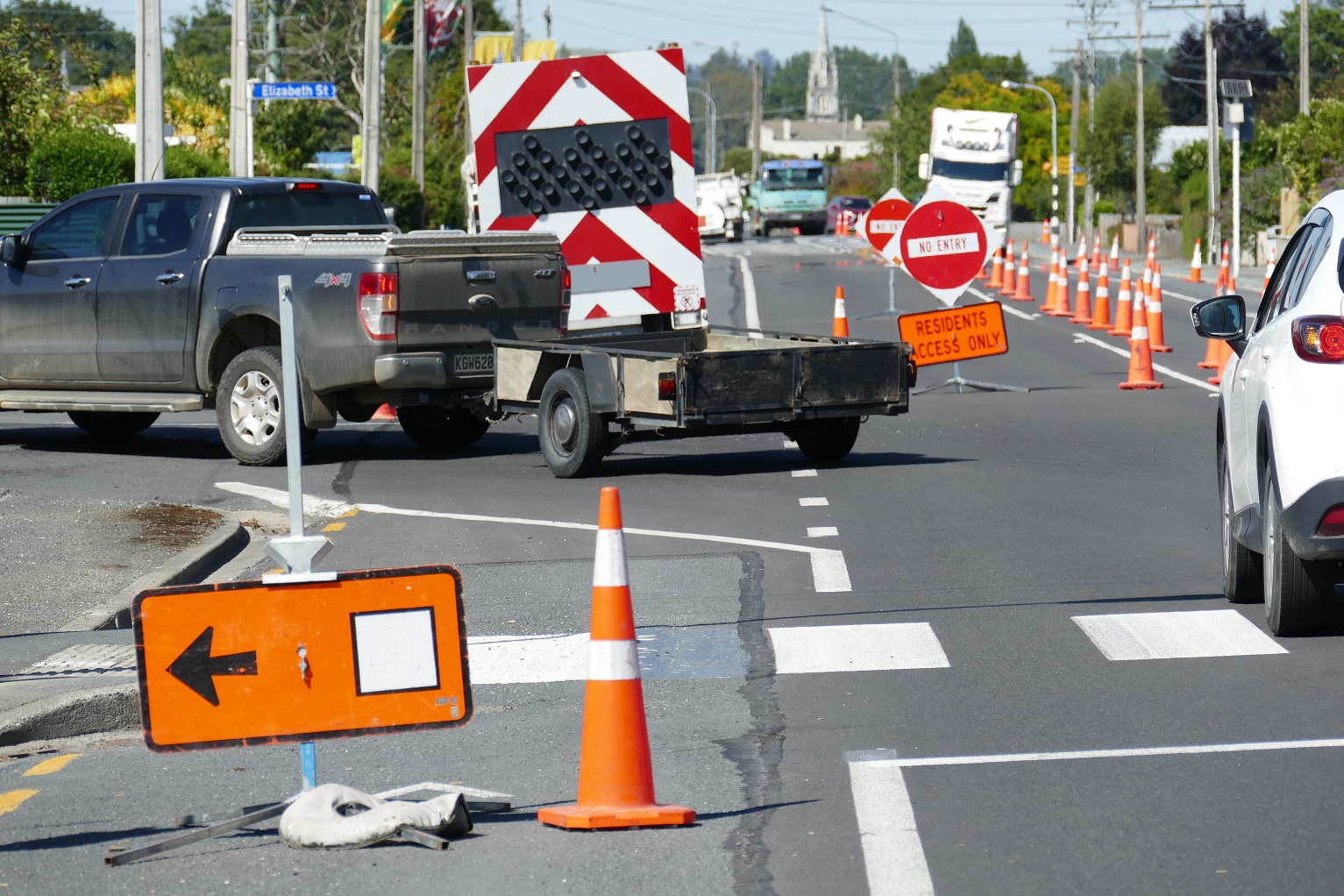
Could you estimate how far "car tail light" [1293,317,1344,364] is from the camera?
7.19 m

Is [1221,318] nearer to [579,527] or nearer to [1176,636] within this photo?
[1176,636]

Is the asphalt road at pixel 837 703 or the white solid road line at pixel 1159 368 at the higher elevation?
the white solid road line at pixel 1159 368

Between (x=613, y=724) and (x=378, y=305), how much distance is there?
872 centimetres

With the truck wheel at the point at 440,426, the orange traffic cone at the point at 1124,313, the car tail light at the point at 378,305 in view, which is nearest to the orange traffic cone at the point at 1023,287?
the orange traffic cone at the point at 1124,313

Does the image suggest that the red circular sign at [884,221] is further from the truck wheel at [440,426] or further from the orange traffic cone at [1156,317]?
the truck wheel at [440,426]

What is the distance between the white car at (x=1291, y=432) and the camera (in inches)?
283

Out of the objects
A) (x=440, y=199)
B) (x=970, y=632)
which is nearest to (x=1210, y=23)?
(x=440, y=199)

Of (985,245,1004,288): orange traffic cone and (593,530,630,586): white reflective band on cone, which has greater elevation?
(985,245,1004,288): orange traffic cone

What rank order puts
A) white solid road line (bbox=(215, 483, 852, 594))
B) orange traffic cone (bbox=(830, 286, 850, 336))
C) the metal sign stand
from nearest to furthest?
the metal sign stand → white solid road line (bbox=(215, 483, 852, 594)) → orange traffic cone (bbox=(830, 286, 850, 336))

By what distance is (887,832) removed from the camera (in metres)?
5.35

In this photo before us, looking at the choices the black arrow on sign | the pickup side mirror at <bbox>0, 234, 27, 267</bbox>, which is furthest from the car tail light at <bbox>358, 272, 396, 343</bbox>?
the black arrow on sign

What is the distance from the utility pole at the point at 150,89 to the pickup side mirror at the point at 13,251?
7.11 m

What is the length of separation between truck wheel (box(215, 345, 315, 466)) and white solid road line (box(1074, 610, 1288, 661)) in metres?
7.46

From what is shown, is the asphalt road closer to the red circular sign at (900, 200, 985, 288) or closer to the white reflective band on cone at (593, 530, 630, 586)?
the white reflective band on cone at (593, 530, 630, 586)
